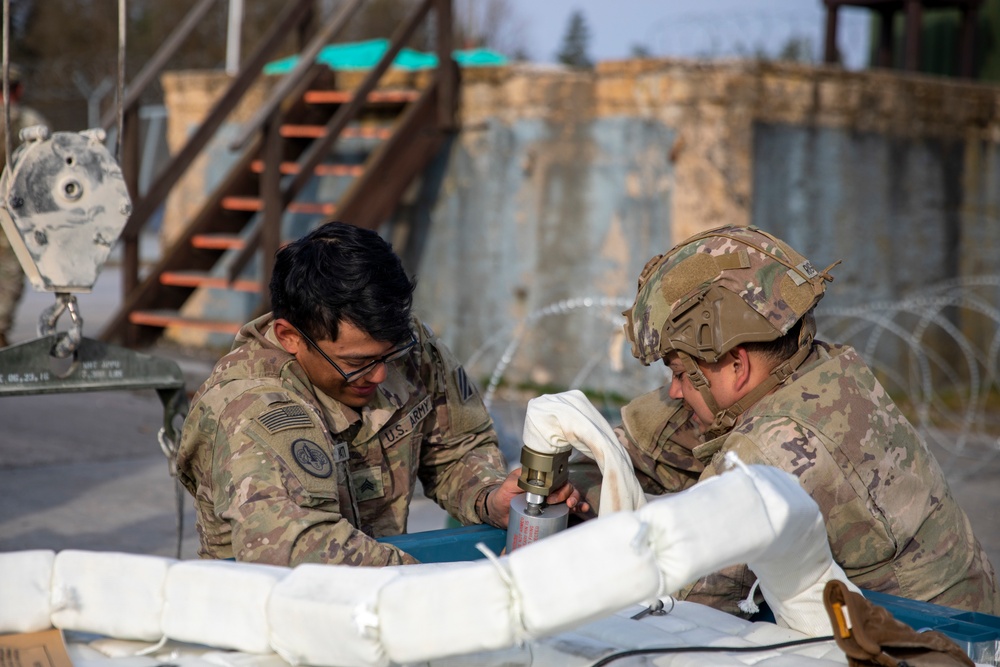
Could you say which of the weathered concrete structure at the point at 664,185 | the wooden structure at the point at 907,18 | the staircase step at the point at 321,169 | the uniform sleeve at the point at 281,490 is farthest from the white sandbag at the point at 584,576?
the wooden structure at the point at 907,18

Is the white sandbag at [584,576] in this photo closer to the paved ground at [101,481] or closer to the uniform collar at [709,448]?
the uniform collar at [709,448]

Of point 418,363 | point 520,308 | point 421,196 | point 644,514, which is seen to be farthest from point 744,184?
point 644,514

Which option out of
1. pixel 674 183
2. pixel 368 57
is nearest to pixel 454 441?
pixel 674 183

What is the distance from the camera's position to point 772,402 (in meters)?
2.31

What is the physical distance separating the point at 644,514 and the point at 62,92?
88.5 ft

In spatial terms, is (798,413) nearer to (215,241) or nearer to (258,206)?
(258,206)

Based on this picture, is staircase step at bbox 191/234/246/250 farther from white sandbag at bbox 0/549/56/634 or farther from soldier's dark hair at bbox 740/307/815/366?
white sandbag at bbox 0/549/56/634

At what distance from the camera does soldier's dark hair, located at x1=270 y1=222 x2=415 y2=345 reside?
2531mm

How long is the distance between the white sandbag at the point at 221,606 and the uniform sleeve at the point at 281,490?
15.9 inches

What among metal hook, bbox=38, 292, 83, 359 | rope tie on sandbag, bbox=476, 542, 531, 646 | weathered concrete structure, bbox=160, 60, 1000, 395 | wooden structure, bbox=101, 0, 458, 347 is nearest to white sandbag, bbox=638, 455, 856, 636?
rope tie on sandbag, bbox=476, 542, 531, 646

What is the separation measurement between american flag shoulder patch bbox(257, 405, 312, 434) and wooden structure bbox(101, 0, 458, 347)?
475 cm

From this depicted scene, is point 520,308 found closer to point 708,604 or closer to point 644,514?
point 708,604

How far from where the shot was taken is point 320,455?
2369 mm

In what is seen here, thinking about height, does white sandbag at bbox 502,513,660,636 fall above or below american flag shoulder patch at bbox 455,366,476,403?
above
